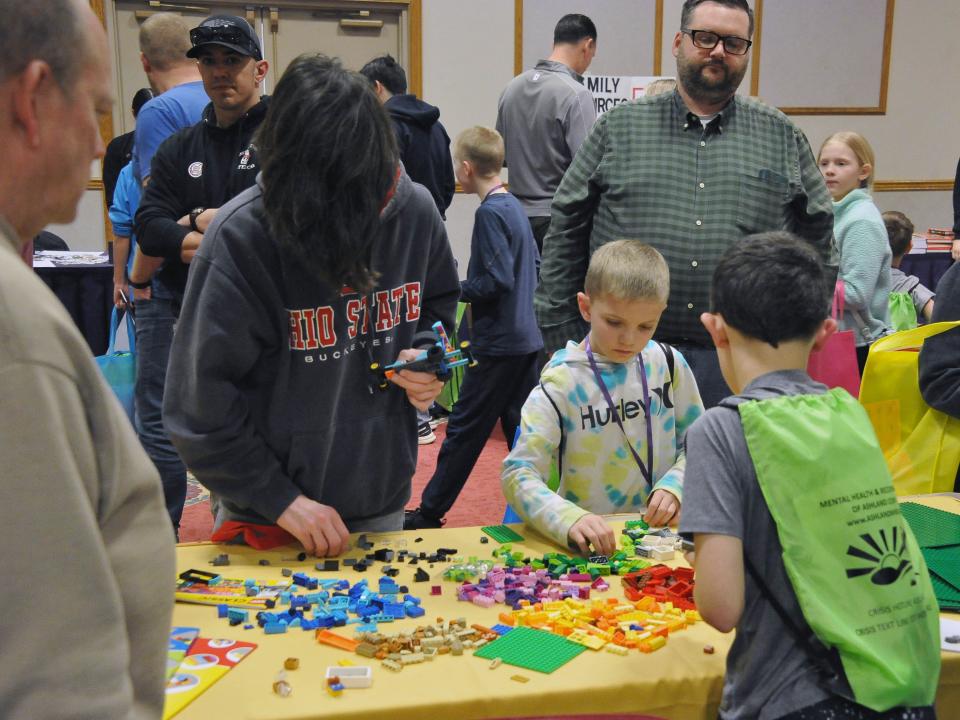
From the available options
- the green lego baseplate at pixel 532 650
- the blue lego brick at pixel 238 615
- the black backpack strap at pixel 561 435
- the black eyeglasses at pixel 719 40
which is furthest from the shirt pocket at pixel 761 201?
the blue lego brick at pixel 238 615

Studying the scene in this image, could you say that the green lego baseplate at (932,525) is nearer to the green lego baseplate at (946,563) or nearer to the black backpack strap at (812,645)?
the green lego baseplate at (946,563)

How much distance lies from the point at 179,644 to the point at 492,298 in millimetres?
3104

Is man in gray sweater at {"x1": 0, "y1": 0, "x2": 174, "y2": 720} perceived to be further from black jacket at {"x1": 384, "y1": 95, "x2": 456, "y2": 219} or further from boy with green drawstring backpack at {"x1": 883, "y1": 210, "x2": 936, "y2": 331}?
boy with green drawstring backpack at {"x1": 883, "y1": 210, "x2": 936, "y2": 331}

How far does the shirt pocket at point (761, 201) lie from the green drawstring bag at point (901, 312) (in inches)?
103

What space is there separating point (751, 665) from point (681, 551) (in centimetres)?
55

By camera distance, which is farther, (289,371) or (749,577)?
(289,371)

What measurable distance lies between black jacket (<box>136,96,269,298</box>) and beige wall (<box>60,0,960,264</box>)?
518cm

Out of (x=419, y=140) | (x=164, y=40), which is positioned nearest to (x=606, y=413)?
(x=164, y=40)

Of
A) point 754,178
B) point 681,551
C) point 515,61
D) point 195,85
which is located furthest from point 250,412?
point 515,61

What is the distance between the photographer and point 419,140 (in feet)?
16.2

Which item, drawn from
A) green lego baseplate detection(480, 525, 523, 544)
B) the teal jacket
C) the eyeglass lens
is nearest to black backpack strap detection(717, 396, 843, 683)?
green lego baseplate detection(480, 525, 523, 544)

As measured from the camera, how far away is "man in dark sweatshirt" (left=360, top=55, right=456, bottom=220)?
4871 millimetres

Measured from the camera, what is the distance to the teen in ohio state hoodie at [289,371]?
189cm

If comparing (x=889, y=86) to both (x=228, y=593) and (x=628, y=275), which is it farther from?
(x=228, y=593)
